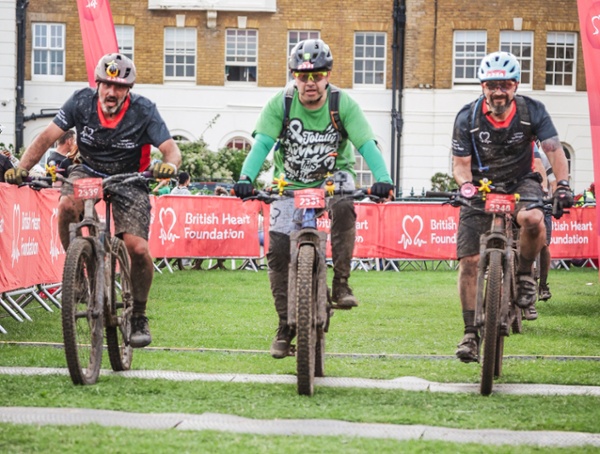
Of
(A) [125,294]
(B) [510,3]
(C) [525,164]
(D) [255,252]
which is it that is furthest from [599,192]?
(B) [510,3]

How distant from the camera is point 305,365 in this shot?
7.84 metres

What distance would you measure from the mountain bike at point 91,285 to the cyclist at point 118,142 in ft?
0.45

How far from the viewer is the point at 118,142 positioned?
→ 8930 mm

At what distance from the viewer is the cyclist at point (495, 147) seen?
9.10 metres

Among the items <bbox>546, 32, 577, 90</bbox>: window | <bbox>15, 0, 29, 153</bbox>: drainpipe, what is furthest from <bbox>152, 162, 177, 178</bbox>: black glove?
<bbox>546, 32, 577, 90</bbox>: window

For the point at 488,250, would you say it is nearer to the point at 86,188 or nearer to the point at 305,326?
the point at 305,326

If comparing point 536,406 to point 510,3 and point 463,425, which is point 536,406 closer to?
point 463,425

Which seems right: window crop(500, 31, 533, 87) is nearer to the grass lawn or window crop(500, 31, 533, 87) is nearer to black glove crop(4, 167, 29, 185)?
the grass lawn

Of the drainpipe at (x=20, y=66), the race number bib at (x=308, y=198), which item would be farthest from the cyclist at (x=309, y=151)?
the drainpipe at (x=20, y=66)

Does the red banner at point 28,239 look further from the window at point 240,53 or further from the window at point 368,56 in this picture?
the window at point 368,56

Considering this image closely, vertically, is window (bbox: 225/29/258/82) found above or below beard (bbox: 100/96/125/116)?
above

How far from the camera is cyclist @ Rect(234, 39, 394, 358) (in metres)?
8.57

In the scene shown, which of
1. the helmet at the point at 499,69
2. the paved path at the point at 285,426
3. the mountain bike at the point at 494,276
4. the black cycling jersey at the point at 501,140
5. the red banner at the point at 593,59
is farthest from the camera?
the red banner at the point at 593,59

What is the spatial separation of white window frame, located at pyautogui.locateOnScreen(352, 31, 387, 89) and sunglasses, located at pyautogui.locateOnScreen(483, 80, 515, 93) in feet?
112
